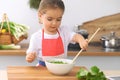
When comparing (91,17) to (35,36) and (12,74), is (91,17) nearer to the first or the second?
(35,36)

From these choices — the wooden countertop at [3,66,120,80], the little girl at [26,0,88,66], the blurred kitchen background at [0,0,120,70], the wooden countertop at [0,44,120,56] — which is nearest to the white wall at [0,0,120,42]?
the blurred kitchen background at [0,0,120,70]

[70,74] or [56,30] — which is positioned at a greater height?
[56,30]

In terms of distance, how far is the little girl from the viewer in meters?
1.46

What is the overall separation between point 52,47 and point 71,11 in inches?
44.5

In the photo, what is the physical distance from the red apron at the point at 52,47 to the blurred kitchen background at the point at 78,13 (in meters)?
0.72

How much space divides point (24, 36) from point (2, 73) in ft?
3.13

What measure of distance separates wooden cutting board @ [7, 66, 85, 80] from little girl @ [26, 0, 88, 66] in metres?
0.14

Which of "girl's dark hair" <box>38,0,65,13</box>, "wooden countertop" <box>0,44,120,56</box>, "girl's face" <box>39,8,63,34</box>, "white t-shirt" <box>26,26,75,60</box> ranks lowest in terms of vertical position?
"wooden countertop" <box>0,44,120,56</box>

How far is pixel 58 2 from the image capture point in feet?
5.01

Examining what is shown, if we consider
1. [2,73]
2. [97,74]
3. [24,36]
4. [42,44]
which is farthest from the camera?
[24,36]

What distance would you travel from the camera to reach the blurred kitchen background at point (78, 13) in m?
2.34

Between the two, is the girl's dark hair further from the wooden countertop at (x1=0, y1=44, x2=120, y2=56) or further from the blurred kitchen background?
the blurred kitchen background

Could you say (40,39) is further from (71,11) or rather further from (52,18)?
(71,11)

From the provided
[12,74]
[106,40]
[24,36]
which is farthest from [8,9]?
[12,74]
